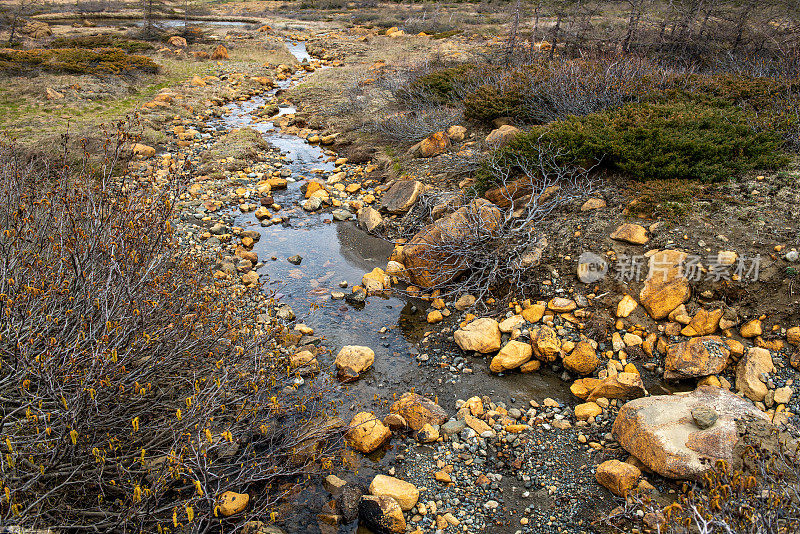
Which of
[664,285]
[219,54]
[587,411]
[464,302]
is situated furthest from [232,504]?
[219,54]

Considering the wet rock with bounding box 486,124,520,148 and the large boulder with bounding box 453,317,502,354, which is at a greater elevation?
the wet rock with bounding box 486,124,520,148

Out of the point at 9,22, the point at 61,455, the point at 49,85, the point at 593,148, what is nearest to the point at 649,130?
the point at 593,148

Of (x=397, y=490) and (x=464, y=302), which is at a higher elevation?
(x=464, y=302)

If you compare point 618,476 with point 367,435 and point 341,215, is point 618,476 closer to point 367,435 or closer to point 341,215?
point 367,435

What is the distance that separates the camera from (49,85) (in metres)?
13.7

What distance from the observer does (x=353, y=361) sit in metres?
4.80

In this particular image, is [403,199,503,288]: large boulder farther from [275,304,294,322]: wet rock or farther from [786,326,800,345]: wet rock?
[786,326,800,345]: wet rock

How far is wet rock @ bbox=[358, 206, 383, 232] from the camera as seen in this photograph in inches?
312

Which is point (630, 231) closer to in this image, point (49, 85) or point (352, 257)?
point (352, 257)

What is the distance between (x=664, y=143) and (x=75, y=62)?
59.7 feet

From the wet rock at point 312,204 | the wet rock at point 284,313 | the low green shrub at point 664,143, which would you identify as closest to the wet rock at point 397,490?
the wet rock at point 284,313

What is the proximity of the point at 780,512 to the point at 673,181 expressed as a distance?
14.8 ft

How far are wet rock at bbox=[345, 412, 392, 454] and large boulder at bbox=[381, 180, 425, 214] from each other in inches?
186

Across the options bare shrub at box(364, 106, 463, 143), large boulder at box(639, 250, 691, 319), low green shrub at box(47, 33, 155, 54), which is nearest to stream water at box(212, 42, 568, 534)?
large boulder at box(639, 250, 691, 319)
